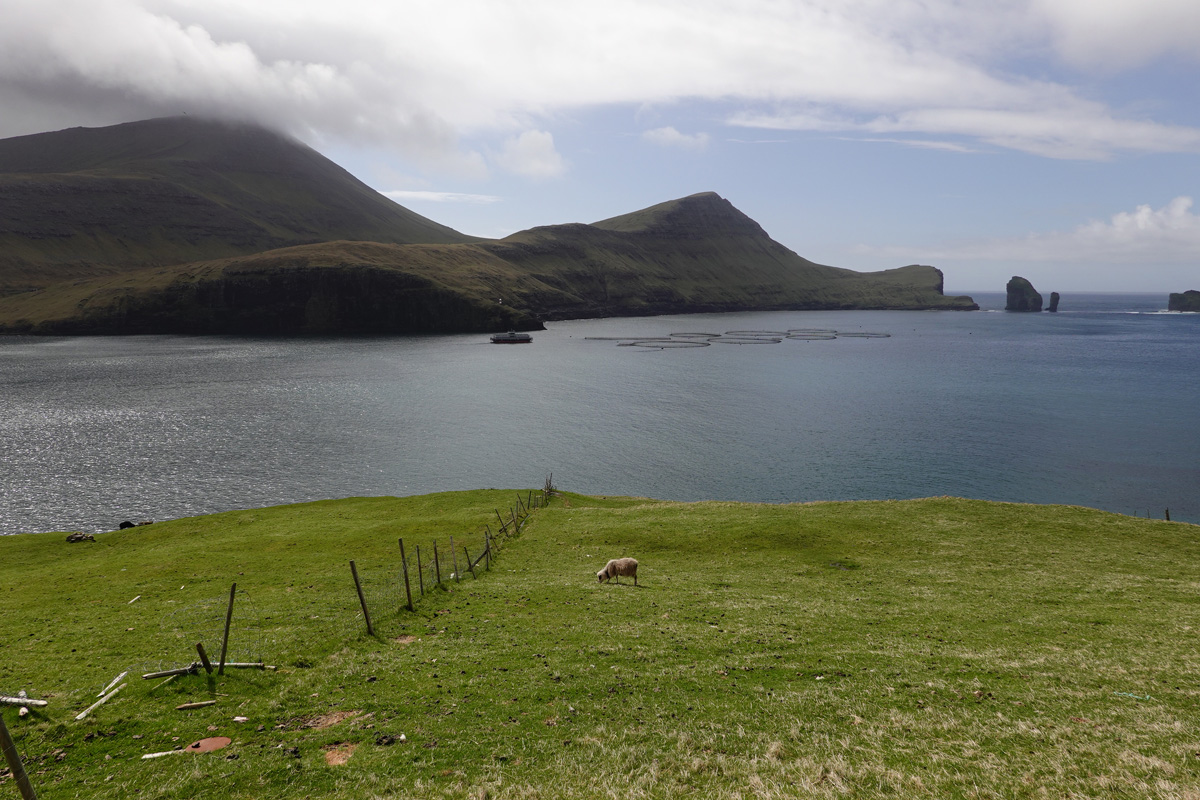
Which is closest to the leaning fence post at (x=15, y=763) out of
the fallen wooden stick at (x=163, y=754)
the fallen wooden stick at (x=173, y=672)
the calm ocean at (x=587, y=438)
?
the fallen wooden stick at (x=163, y=754)

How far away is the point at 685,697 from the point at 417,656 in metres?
10.1

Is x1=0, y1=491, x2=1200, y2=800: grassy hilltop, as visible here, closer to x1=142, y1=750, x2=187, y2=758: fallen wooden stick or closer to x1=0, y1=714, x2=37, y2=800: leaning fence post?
x1=142, y1=750, x2=187, y2=758: fallen wooden stick

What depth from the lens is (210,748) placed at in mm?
15633

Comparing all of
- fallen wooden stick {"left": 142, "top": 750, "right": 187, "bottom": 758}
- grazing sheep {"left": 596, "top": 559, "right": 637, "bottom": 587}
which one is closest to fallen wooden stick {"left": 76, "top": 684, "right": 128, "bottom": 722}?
fallen wooden stick {"left": 142, "top": 750, "right": 187, "bottom": 758}

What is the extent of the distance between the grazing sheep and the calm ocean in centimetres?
4496

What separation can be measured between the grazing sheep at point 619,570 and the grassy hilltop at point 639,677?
159cm

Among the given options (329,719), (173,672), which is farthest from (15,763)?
(173,672)

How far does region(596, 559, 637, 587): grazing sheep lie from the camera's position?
34.9 meters

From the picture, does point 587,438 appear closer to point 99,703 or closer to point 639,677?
point 639,677

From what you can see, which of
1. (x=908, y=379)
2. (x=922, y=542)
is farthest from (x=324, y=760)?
(x=908, y=379)

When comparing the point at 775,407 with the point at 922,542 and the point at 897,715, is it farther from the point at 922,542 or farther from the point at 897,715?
the point at 897,715

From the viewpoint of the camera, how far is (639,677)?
20.9 m

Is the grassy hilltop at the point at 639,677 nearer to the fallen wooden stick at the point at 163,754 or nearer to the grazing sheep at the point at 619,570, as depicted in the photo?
the fallen wooden stick at the point at 163,754

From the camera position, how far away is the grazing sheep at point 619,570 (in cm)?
3494
